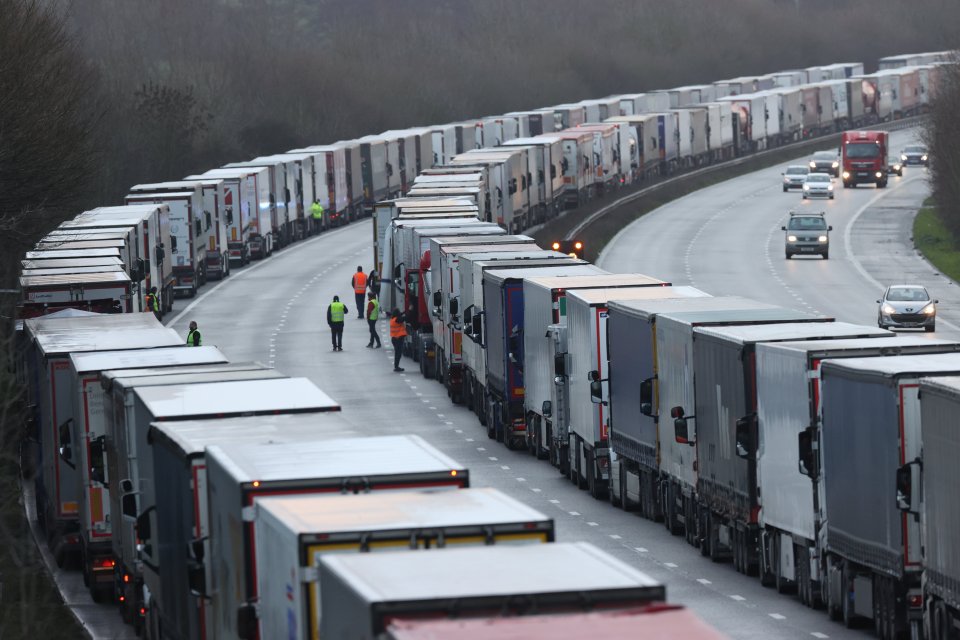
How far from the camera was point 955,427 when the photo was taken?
18.8 m

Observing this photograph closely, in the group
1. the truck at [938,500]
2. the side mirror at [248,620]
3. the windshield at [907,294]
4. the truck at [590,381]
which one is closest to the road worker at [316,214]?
the windshield at [907,294]

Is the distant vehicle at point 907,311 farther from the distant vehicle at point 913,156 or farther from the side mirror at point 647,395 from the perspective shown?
the distant vehicle at point 913,156

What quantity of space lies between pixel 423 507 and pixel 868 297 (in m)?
50.0

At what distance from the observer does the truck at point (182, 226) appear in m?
66.6

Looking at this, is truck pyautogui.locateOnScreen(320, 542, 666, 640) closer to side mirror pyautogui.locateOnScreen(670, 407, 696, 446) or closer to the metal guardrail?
side mirror pyautogui.locateOnScreen(670, 407, 696, 446)

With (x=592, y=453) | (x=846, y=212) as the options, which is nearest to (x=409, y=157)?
(x=846, y=212)

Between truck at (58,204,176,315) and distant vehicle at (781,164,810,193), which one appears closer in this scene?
truck at (58,204,176,315)

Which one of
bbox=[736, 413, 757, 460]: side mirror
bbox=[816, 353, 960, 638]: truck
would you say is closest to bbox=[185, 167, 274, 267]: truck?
bbox=[736, 413, 757, 460]: side mirror

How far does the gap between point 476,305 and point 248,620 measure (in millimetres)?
26176

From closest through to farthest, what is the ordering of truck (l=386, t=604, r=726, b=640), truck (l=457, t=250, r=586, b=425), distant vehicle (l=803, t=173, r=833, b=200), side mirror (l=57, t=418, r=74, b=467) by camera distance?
truck (l=386, t=604, r=726, b=640)
side mirror (l=57, t=418, r=74, b=467)
truck (l=457, t=250, r=586, b=425)
distant vehicle (l=803, t=173, r=833, b=200)

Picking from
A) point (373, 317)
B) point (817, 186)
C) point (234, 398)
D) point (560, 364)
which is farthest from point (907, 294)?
point (817, 186)

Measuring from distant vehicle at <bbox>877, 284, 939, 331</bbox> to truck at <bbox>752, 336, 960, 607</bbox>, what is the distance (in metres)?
29.7

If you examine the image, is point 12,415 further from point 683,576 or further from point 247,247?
point 247,247

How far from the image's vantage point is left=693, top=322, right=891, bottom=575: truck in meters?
24.5
